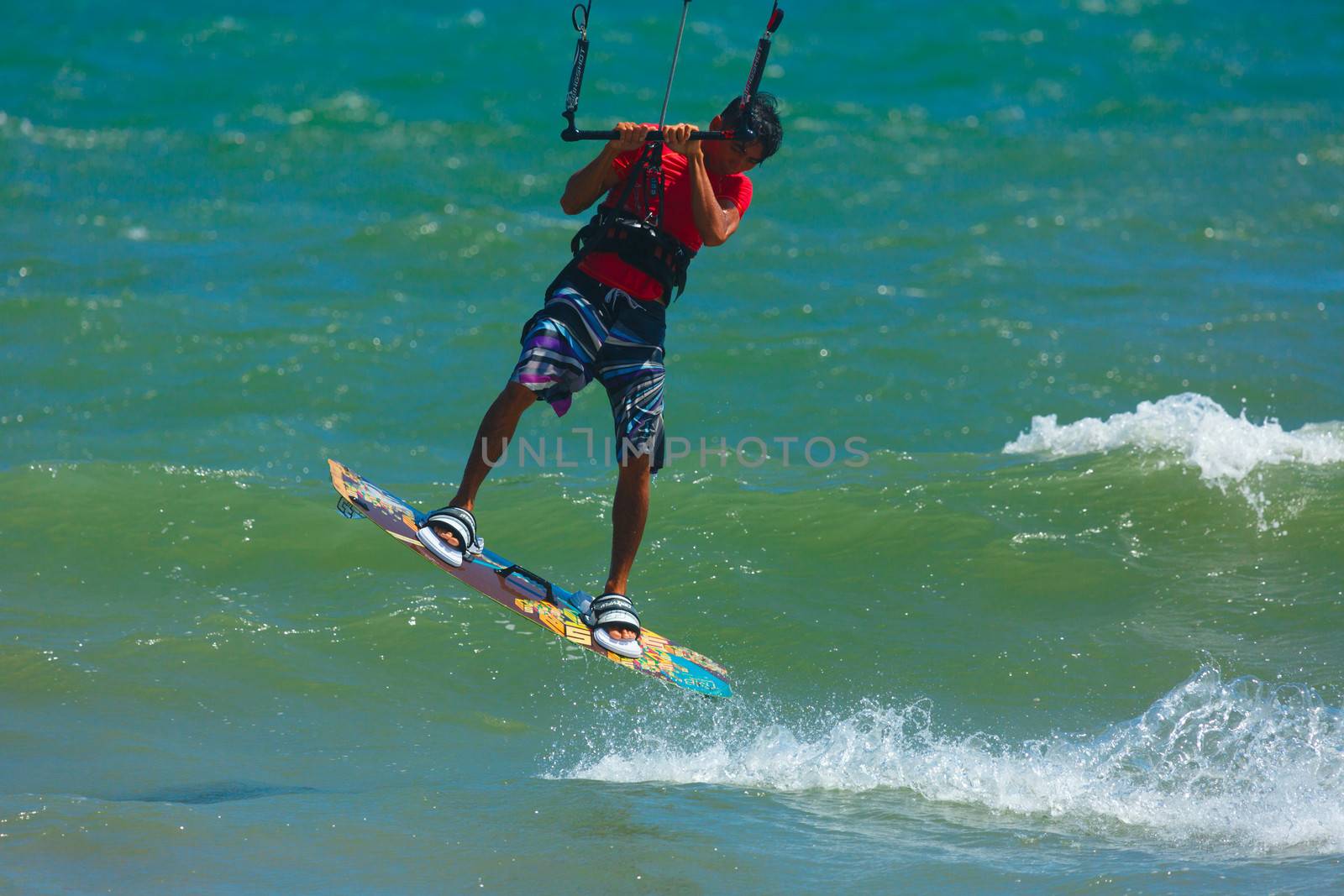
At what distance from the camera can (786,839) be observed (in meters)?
5.04

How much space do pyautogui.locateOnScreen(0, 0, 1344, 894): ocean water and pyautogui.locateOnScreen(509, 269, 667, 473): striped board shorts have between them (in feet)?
4.61

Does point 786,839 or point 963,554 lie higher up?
point 963,554

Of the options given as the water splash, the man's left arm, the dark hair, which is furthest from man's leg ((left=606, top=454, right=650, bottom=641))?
the water splash

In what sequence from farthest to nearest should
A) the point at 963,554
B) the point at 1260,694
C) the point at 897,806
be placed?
the point at 963,554, the point at 1260,694, the point at 897,806

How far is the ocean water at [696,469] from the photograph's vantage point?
527cm

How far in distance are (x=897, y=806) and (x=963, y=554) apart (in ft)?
10.9

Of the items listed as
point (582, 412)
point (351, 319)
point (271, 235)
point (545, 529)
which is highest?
point (271, 235)

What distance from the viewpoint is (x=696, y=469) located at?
10.1 meters

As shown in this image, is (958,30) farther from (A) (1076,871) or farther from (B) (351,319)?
(A) (1076,871)

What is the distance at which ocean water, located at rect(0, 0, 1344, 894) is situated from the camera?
5.27m

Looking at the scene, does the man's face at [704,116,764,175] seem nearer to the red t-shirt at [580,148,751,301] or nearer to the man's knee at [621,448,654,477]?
the red t-shirt at [580,148,751,301]

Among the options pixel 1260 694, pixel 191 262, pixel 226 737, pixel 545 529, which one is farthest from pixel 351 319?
pixel 1260 694

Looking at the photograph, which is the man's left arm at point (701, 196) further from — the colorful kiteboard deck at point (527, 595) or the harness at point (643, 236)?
the colorful kiteboard deck at point (527, 595)

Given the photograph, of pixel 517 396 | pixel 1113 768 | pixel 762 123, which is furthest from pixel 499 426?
pixel 1113 768
